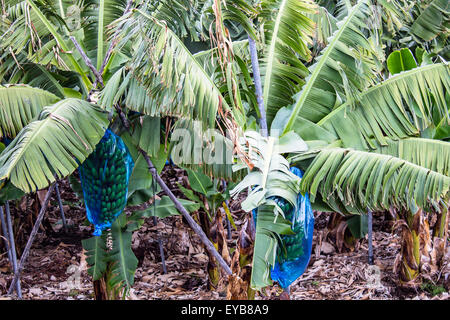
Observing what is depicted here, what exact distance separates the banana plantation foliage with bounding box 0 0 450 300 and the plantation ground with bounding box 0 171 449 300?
127 centimetres

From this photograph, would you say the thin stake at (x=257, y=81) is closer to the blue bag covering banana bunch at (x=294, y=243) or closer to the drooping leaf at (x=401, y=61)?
the blue bag covering banana bunch at (x=294, y=243)

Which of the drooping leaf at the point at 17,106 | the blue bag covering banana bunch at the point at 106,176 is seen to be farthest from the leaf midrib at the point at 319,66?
the drooping leaf at the point at 17,106

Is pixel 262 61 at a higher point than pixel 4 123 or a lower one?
higher

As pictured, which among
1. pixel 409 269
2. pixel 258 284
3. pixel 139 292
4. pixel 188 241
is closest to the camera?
pixel 258 284

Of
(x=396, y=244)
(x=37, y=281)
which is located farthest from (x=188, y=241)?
(x=396, y=244)

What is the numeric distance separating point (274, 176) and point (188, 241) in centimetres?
382

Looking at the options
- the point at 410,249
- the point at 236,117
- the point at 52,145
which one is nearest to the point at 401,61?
the point at 236,117

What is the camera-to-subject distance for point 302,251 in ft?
10.1

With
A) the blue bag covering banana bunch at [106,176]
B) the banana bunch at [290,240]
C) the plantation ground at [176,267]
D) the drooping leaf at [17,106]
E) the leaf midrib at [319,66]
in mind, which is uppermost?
the leaf midrib at [319,66]

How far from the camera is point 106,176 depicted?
10.5 ft

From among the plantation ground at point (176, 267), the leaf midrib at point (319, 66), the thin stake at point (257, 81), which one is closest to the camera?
the thin stake at point (257, 81)

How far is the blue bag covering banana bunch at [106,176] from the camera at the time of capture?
3215mm

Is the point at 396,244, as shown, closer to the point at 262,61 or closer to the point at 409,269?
the point at 409,269

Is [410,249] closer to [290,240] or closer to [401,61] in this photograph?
[401,61]
